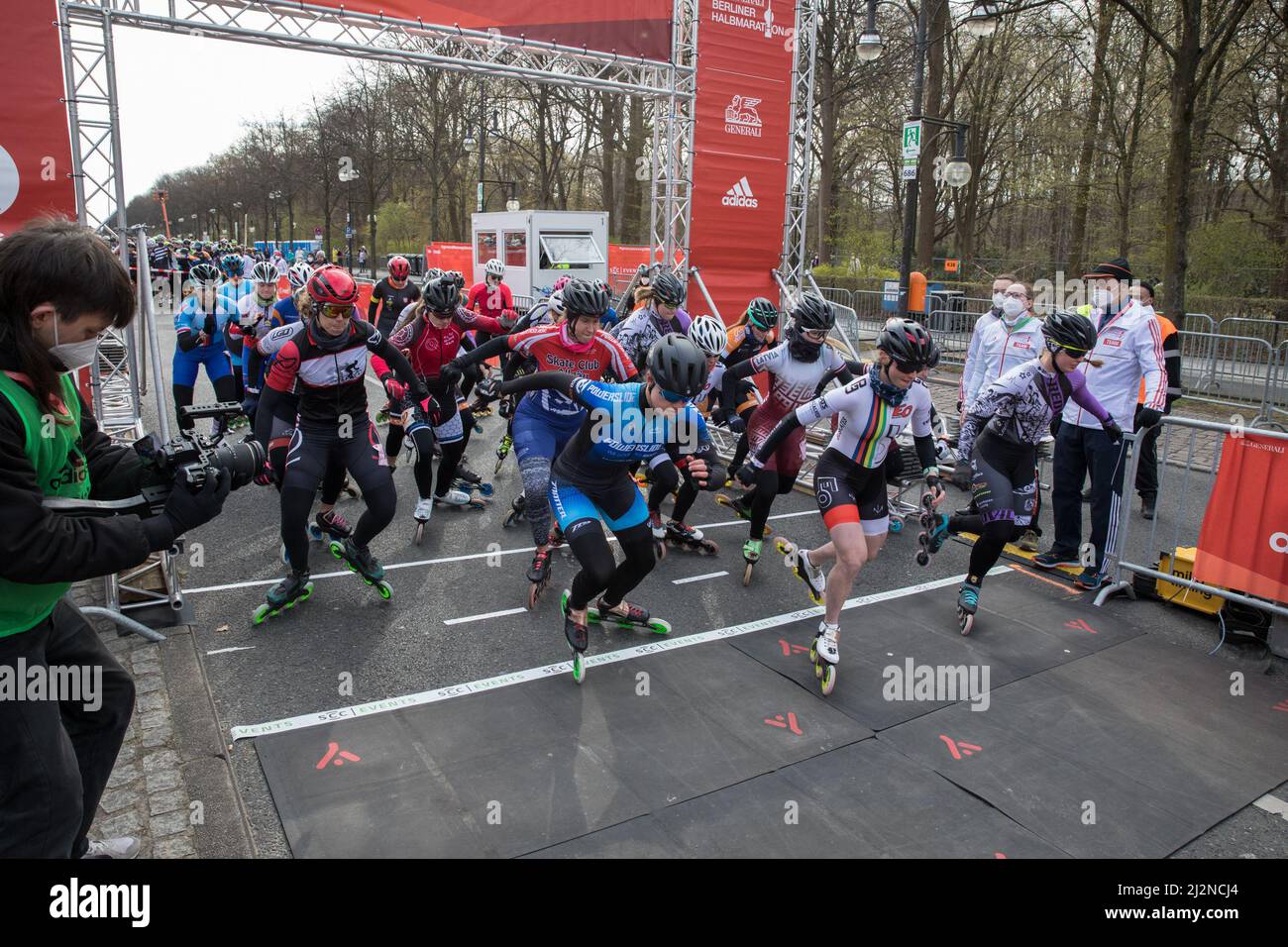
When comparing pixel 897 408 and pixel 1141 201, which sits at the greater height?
pixel 1141 201

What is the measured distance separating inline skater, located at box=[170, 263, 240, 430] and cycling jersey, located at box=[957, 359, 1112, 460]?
9.10 metres

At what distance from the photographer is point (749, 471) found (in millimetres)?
6031

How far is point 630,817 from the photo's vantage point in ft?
13.1

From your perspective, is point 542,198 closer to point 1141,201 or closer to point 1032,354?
point 1141,201

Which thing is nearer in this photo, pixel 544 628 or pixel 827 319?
pixel 544 628

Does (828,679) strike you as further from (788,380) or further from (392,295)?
(392,295)

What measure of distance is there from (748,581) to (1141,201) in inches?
1444

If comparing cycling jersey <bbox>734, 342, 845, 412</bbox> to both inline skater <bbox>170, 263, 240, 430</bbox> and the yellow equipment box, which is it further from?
inline skater <bbox>170, 263, 240, 430</bbox>

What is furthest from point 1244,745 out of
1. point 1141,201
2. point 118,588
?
point 1141,201

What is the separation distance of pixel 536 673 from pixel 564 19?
32.4 feet

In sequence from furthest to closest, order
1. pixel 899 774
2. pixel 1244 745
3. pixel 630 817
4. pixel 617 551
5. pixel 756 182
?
1. pixel 756 182
2. pixel 617 551
3. pixel 1244 745
4. pixel 899 774
5. pixel 630 817

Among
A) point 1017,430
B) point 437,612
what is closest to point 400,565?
point 437,612

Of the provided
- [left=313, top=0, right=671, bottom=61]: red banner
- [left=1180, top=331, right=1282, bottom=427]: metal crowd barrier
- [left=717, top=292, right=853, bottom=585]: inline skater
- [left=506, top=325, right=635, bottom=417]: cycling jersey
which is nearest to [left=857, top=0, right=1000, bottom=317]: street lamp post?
[left=313, top=0, right=671, bottom=61]: red banner

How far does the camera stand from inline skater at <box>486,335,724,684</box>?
534cm
